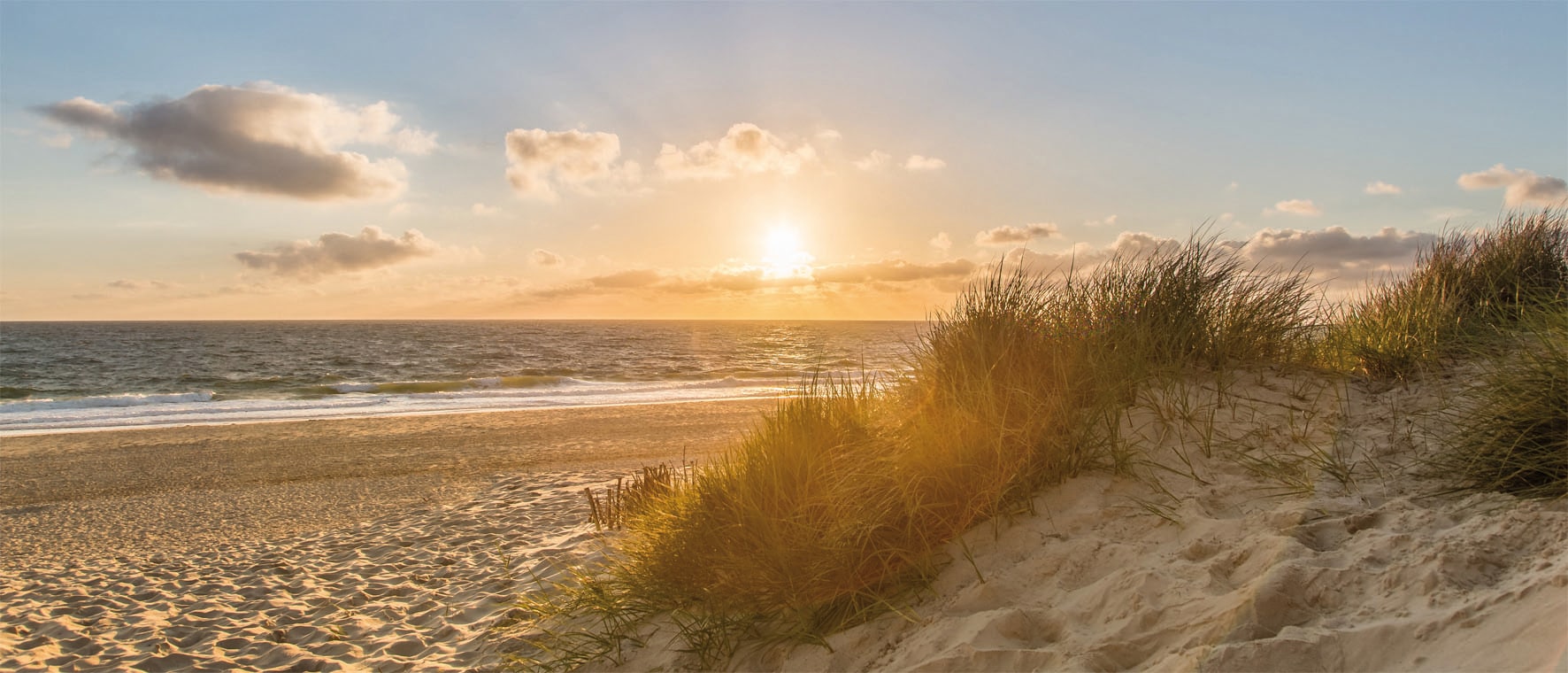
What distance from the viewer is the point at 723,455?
539 cm

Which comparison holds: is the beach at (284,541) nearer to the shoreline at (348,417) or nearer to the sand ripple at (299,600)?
the sand ripple at (299,600)

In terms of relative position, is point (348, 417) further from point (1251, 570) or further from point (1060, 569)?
point (1251, 570)

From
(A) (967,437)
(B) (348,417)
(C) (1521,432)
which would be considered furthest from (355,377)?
(C) (1521,432)

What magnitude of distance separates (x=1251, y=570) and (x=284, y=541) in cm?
924

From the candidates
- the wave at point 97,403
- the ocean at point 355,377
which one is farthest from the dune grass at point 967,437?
the wave at point 97,403

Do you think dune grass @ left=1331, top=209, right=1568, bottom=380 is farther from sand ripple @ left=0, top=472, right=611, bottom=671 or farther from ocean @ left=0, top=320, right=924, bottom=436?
sand ripple @ left=0, top=472, right=611, bottom=671

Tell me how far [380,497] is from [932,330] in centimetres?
857

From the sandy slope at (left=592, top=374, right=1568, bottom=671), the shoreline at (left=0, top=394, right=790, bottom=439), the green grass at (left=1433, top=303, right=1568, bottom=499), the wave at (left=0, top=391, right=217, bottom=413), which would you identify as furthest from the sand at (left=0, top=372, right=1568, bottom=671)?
the wave at (left=0, top=391, right=217, bottom=413)

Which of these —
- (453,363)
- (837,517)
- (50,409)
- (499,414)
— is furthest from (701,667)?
(453,363)

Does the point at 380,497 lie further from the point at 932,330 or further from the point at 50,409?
the point at 50,409

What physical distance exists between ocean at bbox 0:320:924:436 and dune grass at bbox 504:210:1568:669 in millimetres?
654

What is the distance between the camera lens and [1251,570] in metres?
3.37

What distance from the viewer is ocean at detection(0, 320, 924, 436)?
73.9 ft

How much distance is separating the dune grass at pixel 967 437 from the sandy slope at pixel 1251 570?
0.22 m
